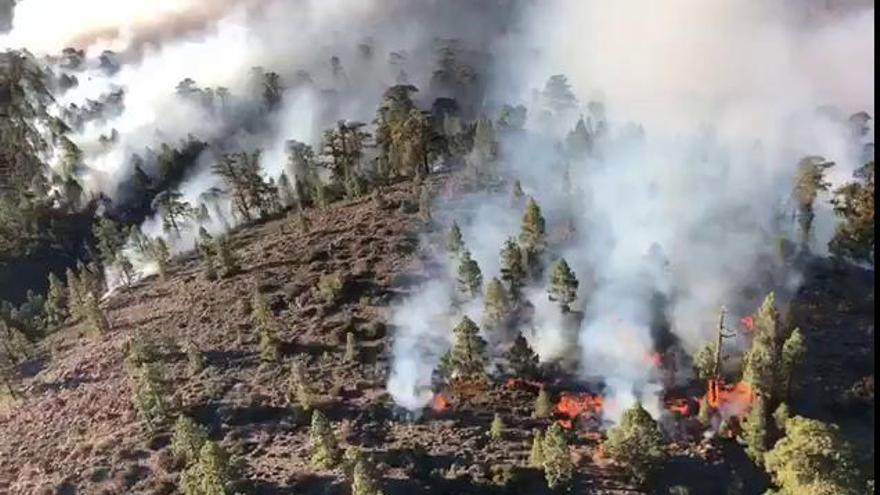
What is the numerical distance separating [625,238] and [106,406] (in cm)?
5441

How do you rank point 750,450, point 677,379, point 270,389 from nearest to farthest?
point 750,450 → point 677,379 → point 270,389

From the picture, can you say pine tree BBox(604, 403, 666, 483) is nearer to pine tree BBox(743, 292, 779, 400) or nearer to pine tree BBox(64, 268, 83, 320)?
pine tree BBox(743, 292, 779, 400)

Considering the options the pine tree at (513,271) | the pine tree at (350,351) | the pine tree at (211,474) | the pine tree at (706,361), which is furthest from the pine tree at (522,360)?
the pine tree at (211,474)

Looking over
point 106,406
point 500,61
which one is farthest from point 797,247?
point 500,61

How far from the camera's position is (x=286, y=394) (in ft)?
260

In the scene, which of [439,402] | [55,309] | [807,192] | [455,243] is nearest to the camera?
[439,402]

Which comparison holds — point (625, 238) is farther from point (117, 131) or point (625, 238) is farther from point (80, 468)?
point (117, 131)

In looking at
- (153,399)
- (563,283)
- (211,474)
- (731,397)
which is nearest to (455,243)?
(563,283)

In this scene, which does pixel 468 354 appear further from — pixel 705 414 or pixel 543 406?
pixel 705 414

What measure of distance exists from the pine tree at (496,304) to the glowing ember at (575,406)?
9.28m

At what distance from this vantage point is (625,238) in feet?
311

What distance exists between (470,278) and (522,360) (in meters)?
10.9

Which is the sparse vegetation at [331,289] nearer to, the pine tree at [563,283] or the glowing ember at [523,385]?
the pine tree at [563,283]

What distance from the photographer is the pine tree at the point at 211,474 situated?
63.2 metres
